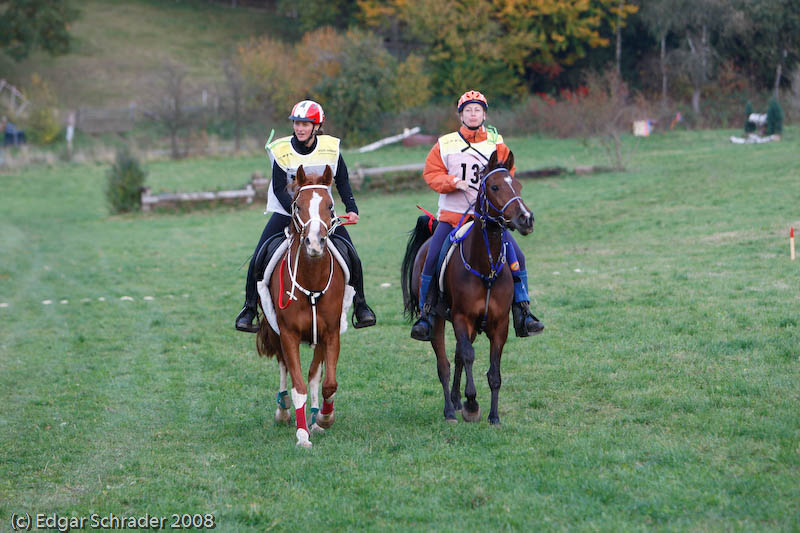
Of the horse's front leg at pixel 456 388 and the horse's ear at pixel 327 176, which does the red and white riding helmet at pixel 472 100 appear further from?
the horse's front leg at pixel 456 388

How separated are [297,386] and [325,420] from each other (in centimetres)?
62

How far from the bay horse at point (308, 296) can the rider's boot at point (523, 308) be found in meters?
1.68

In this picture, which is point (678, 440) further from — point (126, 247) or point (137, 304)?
point (126, 247)

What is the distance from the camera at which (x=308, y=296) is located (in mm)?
7875

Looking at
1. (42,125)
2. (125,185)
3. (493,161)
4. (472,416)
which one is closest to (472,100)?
(493,161)

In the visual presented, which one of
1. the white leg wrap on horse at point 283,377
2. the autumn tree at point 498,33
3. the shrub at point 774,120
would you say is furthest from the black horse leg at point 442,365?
the autumn tree at point 498,33

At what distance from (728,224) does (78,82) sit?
53.4 metres

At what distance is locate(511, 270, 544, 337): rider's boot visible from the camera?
8391 mm

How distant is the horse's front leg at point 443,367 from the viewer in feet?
27.7

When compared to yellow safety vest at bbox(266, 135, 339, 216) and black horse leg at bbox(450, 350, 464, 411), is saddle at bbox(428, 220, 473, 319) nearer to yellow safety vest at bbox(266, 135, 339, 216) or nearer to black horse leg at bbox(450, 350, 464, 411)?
black horse leg at bbox(450, 350, 464, 411)

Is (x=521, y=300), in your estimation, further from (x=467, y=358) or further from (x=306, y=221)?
(x=306, y=221)

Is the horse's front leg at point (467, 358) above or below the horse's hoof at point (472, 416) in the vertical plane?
above

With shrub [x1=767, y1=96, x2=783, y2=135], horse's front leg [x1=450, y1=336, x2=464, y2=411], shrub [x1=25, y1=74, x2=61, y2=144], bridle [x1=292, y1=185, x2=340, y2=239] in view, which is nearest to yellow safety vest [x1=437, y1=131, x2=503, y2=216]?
bridle [x1=292, y1=185, x2=340, y2=239]

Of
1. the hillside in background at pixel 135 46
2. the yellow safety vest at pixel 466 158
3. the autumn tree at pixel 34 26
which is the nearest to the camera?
the yellow safety vest at pixel 466 158
